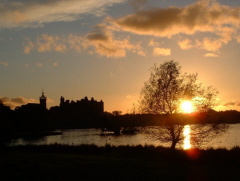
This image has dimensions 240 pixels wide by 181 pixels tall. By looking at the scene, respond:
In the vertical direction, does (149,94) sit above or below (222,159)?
above

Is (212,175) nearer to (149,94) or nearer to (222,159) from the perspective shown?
(222,159)

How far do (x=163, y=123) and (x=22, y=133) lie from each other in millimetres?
108166

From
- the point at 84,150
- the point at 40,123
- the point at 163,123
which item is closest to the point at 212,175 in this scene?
the point at 163,123

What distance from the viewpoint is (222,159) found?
25688 mm

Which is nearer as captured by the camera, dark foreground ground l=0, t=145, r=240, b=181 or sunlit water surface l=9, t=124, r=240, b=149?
dark foreground ground l=0, t=145, r=240, b=181

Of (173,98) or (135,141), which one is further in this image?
(135,141)

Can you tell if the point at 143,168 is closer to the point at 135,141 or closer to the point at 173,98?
the point at 173,98

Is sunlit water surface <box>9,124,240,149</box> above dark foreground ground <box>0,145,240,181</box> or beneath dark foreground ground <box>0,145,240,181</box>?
beneath

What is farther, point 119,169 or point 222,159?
point 222,159

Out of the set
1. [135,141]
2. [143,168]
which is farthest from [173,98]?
[135,141]

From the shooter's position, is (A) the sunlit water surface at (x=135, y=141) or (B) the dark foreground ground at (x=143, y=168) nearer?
A: (B) the dark foreground ground at (x=143, y=168)

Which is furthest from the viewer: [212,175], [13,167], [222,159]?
[222,159]

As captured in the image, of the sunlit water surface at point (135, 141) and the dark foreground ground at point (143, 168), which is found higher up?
the dark foreground ground at point (143, 168)

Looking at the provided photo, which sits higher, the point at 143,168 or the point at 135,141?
the point at 143,168
